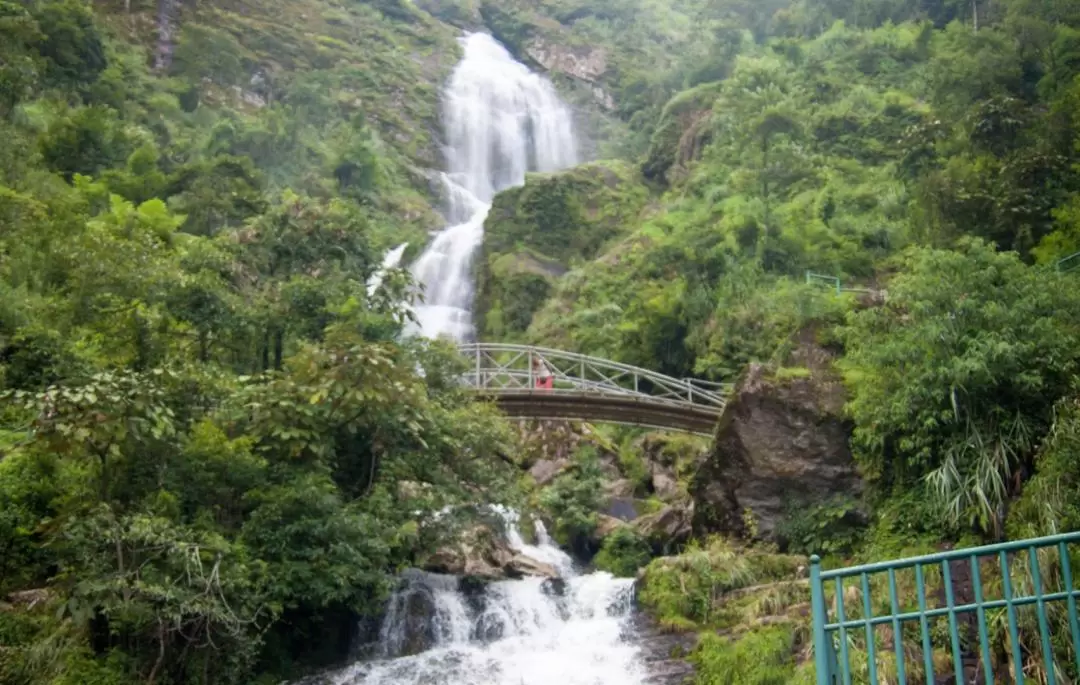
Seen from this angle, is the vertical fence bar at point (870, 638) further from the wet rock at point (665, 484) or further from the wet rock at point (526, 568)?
the wet rock at point (665, 484)

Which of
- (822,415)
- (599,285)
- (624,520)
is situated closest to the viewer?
(822,415)

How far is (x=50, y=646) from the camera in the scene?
1046cm

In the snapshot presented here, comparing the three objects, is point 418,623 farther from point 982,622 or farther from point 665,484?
point 982,622

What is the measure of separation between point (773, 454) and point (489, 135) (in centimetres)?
3864

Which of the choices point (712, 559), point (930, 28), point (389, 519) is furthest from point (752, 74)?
point (389, 519)

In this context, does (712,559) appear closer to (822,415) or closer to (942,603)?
(822,415)

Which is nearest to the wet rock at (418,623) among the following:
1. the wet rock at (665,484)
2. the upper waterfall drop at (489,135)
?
the wet rock at (665,484)

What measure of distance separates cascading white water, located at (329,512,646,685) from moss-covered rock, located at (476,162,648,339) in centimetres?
1530

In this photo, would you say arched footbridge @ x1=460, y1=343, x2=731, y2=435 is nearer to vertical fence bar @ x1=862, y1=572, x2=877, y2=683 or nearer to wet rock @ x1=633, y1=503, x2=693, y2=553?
wet rock @ x1=633, y1=503, x2=693, y2=553

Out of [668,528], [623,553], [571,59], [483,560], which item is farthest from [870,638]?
[571,59]

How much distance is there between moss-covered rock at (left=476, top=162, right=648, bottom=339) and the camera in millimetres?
32344

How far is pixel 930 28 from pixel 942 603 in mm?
30394

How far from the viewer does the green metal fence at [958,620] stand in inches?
194

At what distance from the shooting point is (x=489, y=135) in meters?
52.3
